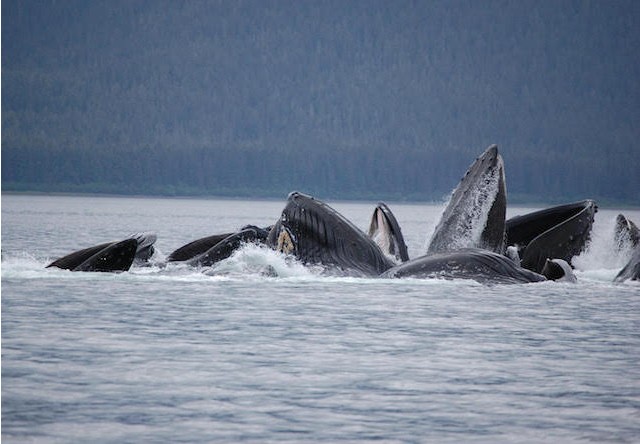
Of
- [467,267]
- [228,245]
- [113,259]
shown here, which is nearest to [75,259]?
[113,259]

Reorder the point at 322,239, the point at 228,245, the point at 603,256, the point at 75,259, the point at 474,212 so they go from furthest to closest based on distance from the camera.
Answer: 1. the point at 603,256
2. the point at 228,245
3. the point at 75,259
4. the point at 474,212
5. the point at 322,239

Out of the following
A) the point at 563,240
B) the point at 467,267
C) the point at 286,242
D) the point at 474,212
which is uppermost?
the point at 474,212

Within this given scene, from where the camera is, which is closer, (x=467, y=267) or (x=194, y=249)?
(x=467, y=267)

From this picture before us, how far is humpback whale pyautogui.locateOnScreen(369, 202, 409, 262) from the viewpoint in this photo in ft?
66.9

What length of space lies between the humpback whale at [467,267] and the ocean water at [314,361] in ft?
0.67

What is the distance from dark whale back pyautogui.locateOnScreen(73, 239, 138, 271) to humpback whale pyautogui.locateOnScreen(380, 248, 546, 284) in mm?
4049

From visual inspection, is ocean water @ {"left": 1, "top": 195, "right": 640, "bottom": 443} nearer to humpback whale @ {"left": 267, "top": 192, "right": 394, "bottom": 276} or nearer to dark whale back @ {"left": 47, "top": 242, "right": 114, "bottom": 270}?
humpback whale @ {"left": 267, "top": 192, "right": 394, "bottom": 276}

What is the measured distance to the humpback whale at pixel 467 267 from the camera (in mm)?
18234

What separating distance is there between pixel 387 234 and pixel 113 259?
4683 millimetres

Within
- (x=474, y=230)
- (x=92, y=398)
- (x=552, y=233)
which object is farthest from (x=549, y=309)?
(x=92, y=398)

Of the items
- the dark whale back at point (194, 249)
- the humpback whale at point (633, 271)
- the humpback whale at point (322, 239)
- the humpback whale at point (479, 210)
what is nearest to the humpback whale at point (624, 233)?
the humpback whale at point (633, 271)

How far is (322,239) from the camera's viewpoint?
60.0 feet

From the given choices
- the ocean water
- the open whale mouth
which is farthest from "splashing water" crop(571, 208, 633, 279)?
the open whale mouth

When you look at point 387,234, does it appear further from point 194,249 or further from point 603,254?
point 603,254
